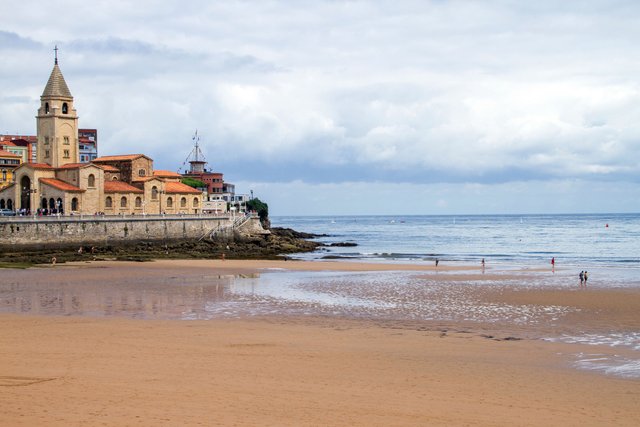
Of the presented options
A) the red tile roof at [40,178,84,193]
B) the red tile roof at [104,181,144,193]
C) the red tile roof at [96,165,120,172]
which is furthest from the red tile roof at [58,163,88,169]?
the red tile roof at [96,165,120,172]

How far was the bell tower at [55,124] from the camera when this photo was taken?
3447 inches

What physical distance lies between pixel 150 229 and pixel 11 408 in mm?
65671

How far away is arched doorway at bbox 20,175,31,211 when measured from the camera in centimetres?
8062

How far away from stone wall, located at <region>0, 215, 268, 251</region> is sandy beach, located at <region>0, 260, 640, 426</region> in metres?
38.1

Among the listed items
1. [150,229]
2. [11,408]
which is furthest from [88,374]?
[150,229]

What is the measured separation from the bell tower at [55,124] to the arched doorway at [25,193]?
587 cm

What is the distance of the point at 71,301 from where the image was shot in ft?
116

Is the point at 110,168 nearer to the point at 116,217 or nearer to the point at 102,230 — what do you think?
the point at 116,217

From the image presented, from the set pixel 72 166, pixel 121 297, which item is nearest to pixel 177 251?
pixel 72 166

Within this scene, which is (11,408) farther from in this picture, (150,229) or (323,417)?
(150,229)

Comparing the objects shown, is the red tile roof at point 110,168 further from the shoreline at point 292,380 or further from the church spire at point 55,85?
the shoreline at point 292,380

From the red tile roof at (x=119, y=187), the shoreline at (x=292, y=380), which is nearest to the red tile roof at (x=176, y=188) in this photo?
the red tile roof at (x=119, y=187)

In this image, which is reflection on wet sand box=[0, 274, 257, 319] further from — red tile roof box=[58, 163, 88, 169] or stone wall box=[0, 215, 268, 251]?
red tile roof box=[58, 163, 88, 169]

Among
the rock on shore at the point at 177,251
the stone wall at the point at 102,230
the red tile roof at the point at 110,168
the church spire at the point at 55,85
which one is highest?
the church spire at the point at 55,85
